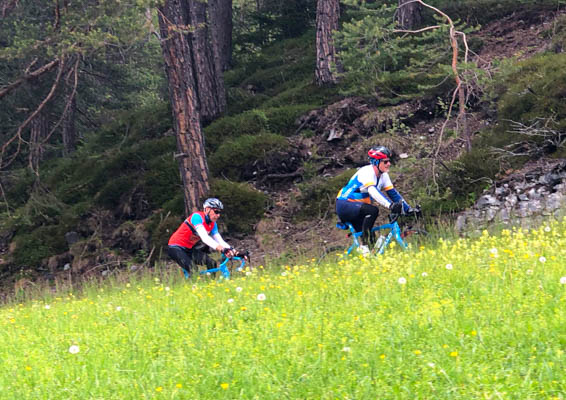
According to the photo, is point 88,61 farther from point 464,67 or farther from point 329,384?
point 329,384

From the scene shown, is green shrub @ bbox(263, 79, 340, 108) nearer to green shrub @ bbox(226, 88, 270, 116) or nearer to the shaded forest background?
the shaded forest background

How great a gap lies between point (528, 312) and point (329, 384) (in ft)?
5.60

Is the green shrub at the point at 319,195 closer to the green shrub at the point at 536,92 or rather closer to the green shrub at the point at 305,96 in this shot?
the green shrub at the point at 305,96

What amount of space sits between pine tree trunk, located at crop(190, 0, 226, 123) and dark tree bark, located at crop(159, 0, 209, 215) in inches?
141

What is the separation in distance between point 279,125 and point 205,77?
292cm

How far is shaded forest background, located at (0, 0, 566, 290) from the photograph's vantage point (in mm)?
12297

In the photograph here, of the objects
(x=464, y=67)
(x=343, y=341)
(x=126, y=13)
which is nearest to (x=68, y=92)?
(x=126, y=13)

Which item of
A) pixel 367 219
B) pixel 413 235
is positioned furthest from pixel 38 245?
pixel 413 235

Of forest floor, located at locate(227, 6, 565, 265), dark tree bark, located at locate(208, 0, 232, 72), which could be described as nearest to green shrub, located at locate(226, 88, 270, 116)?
dark tree bark, located at locate(208, 0, 232, 72)

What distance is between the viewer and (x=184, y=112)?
49.3 ft

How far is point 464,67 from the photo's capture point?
38.0ft

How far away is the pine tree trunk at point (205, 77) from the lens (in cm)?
1877

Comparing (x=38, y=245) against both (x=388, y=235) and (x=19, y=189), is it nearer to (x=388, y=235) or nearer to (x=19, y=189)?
(x=19, y=189)

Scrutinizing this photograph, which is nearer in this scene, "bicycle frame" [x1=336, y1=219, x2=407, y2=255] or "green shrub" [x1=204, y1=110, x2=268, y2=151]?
"bicycle frame" [x1=336, y1=219, x2=407, y2=255]
